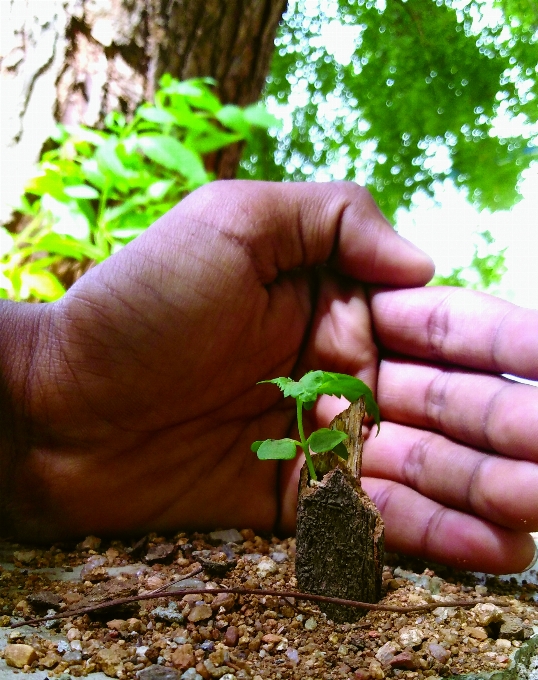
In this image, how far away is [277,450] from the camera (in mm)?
786

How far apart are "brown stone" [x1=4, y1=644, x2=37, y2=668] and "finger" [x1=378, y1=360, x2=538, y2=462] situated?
81cm

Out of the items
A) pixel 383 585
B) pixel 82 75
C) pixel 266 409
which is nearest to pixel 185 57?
pixel 82 75

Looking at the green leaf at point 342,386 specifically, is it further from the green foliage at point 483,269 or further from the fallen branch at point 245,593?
the green foliage at point 483,269

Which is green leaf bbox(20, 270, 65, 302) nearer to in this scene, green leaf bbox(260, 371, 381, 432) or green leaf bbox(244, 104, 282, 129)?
green leaf bbox(244, 104, 282, 129)

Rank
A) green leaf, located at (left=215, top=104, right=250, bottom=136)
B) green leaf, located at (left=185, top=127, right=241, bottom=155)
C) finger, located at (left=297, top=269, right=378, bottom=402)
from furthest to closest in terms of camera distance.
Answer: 1. green leaf, located at (left=185, top=127, right=241, bottom=155)
2. green leaf, located at (left=215, top=104, right=250, bottom=136)
3. finger, located at (left=297, top=269, right=378, bottom=402)

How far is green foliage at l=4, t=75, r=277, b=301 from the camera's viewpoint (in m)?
1.62

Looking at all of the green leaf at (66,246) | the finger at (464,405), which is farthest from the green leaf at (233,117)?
the finger at (464,405)

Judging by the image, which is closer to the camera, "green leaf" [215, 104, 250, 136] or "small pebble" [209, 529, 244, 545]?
"small pebble" [209, 529, 244, 545]

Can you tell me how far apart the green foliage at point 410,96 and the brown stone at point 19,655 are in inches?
68.6

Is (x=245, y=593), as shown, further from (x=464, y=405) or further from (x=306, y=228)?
(x=306, y=228)

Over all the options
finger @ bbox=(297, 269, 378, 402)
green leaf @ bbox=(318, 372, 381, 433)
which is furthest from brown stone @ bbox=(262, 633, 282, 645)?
finger @ bbox=(297, 269, 378, 402)

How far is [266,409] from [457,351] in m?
0.44

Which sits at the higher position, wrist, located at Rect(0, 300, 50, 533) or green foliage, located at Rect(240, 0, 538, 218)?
green foliage, located at Rect(240, 0, 538, 218)

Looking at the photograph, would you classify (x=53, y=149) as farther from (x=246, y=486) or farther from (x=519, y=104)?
(x=519, y=104)
